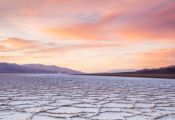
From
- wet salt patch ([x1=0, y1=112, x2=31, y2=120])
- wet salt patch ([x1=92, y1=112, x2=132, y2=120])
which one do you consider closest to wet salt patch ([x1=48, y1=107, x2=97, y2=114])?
wet salt patch ([x1=92, y1=112, x2=132, y2=120])

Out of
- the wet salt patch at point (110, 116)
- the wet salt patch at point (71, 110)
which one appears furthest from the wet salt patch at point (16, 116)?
the wet salt patch at point (110, 116)

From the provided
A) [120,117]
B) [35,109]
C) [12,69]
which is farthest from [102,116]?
[12,69]

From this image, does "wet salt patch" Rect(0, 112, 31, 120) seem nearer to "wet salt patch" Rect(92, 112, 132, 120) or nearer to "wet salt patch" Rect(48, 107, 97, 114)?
"wet salt patch" Rect(48, 107, 97, 114)

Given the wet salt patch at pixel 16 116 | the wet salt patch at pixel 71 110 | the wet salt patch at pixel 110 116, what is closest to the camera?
the wet salt patch at pixel 16 116

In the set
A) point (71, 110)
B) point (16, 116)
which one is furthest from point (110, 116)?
point (16, 116)

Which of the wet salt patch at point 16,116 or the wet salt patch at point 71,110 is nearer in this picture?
the wet salt patch at point 16,116

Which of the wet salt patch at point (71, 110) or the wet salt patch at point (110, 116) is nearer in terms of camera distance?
the wet salt patch at point (110, 116)

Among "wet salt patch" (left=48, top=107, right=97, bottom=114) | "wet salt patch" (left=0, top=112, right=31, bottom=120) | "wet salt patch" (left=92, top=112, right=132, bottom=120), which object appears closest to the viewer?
"wet salt patch" (left=0, top=112, right=31, bottom=120)

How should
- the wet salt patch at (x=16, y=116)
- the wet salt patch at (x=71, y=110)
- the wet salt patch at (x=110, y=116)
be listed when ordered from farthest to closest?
the wet salt patch at (x=71, y=110)
the wet salt patch at (x=110, y=116)
the wet salt patch at (x=16, y=116)

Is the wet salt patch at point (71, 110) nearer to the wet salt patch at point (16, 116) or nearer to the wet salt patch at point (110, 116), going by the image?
the wet salt patch at point (110, 116)

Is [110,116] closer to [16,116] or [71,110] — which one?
[71,110]

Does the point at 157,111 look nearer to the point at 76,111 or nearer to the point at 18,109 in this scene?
the point at 76,111

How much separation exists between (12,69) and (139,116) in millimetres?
136829

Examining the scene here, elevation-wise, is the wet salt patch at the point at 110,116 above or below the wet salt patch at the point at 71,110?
below
